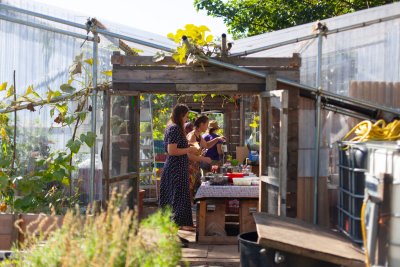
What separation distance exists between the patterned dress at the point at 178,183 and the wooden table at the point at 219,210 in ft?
0.53

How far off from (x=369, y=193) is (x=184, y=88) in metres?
2.72

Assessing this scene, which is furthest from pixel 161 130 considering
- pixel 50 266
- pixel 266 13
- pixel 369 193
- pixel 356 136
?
pixel 50 266

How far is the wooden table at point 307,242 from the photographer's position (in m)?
4.93

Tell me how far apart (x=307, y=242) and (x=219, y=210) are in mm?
3270

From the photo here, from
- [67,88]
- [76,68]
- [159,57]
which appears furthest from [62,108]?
[159,57]

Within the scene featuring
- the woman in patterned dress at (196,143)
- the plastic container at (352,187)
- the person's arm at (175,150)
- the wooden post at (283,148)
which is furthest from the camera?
the woman in patterned dress at (196,143)

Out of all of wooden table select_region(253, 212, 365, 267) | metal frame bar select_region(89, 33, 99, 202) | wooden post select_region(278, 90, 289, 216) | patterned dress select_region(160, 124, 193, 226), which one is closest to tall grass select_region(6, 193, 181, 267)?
wooden table select_region(253, 212, 365, 267)

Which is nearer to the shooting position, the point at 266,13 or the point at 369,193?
the point at 369,193

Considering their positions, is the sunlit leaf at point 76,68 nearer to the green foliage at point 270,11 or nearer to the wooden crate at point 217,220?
the wooden crate at point 217,220

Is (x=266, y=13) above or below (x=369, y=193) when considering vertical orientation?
above

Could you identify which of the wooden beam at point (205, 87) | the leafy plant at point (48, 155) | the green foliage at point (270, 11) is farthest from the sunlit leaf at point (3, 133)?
the green foliage at point (270, 11)

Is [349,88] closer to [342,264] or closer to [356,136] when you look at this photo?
[356,136]

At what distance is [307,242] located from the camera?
517 cm

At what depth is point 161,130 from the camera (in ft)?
60.7
